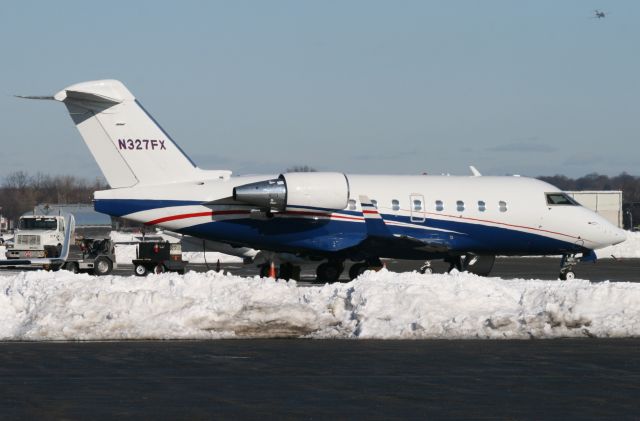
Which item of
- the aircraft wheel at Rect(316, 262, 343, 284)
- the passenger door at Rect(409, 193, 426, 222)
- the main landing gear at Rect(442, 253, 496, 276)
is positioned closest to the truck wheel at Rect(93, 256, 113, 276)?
the aircraft wheel at Rect(316, 262, 343, 284)

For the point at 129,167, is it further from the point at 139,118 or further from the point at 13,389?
the point at 13,389

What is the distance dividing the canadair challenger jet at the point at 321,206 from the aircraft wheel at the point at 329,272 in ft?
0.10

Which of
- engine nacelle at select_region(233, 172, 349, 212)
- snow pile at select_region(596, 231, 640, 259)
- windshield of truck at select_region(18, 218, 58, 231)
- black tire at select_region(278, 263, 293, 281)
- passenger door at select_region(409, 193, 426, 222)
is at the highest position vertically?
engine nacelle at select_region(233, 172, 349, 212)

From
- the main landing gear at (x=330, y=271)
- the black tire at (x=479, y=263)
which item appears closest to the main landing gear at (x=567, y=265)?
the black tire at (x=479, y=263)

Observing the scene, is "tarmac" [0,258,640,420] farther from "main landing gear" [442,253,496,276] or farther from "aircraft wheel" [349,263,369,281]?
"main landing gear" [442,253,496,276]

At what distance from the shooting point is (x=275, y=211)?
1230 inches

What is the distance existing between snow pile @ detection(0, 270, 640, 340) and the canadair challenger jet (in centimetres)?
1185

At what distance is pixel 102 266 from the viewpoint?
3581cm

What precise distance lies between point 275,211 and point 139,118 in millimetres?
4642

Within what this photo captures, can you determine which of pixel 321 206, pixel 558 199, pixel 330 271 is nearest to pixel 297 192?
pixel 321 206

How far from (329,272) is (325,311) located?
15.4 metres

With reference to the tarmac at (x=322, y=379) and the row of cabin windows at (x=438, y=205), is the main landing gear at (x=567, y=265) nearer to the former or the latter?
the row of cabin windows at (x=438, y=205)

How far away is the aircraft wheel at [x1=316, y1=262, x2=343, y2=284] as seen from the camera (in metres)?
33.3

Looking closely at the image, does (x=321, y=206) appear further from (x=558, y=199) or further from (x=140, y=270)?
(x=558, y=199)
